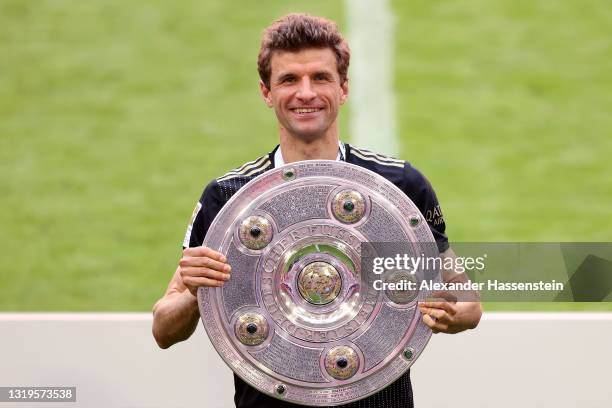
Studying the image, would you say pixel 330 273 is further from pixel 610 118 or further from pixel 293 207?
pixel 610 118

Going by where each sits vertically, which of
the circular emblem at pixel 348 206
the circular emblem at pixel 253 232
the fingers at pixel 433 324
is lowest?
the fingers at pixel 433 324

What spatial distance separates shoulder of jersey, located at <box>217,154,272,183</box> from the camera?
2500 mm

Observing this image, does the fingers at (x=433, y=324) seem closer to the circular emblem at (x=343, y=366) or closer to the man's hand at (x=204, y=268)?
the circular emblem at (x=343, y=366)

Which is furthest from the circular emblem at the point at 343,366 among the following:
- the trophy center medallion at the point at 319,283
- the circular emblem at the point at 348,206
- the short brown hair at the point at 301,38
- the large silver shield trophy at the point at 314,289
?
the short brown hair at the point at 301,38

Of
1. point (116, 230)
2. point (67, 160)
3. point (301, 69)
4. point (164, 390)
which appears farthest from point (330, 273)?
point (67, 160)

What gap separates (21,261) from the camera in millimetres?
5391

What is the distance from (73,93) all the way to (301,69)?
382 cm

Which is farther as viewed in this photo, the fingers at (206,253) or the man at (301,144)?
the man at (301,144)

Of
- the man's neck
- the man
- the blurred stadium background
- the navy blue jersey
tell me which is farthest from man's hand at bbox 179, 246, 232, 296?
the blurred stadium background

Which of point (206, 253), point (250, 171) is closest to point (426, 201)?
point (250, 171)

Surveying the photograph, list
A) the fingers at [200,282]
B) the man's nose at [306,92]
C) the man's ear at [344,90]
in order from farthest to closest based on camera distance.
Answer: the man's ear at [344,90] < the man's nose at [306,92] < the fingers at [200,282]

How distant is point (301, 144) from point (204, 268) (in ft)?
1.24

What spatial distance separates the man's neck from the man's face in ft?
0.05

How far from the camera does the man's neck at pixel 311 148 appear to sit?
8.04 ft
